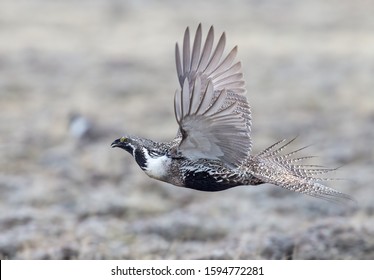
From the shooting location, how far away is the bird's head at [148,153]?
13.9 ft

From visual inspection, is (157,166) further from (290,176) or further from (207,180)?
(290,176)

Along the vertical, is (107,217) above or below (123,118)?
below

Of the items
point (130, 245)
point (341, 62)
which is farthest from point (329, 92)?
point (130, 245)

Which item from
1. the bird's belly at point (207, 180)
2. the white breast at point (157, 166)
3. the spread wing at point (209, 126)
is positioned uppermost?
the spread wing at point (209, 126)

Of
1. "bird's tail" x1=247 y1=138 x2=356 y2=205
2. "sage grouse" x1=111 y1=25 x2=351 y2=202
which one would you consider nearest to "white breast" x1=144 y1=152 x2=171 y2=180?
"sage grouse" x1=111 y1=25 x2=351 y2=202

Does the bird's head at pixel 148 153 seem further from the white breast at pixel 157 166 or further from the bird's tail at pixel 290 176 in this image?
the bird's tail at pixel 290 176

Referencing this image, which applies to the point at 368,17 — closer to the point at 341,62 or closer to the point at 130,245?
the point at 341,62

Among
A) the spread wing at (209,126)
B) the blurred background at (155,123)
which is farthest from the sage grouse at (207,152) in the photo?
the blurred background at (155,123)

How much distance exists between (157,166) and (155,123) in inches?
284

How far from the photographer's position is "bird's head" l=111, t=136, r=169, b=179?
4246mm

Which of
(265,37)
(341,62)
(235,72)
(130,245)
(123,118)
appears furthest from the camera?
(265,37)

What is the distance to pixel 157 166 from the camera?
4262 mm

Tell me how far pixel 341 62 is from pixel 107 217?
26.6 feet

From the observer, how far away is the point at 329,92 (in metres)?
12.9
